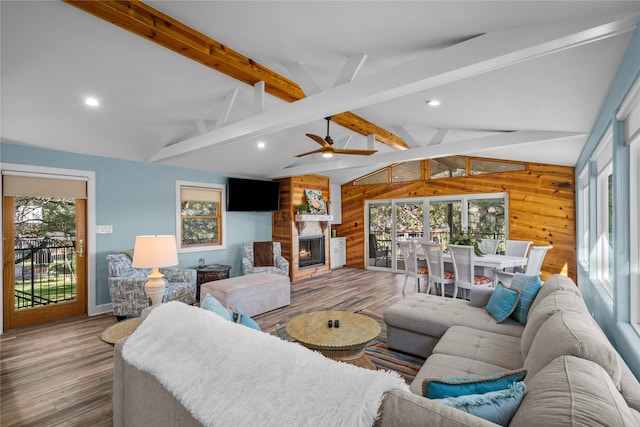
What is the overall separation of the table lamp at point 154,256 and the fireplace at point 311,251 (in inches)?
171

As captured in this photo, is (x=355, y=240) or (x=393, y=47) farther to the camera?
(x=355, y=240)

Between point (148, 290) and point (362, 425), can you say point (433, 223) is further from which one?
point (362, 425)

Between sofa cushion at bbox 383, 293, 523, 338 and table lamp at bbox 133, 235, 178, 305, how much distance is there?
2145 millimetres

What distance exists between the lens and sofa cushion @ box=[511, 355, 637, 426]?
0.83 metres

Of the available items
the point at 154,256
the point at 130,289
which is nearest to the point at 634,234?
the point at 154,256

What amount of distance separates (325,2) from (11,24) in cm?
226

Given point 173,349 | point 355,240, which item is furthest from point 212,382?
point 355,240

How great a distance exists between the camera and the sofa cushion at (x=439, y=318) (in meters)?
2.67

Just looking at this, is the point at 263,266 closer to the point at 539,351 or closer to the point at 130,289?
the point at 130,289

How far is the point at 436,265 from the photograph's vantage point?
4.66m

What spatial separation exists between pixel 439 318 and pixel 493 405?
1951 millimetres

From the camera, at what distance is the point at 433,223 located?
23.6ft

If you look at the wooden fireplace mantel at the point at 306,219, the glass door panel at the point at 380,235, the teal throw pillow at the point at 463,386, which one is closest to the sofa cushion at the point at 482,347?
the teal throw pillow at the point at 463,386

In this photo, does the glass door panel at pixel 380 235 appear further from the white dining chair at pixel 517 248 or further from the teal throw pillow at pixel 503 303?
the teal throw pillow at pixel 503 303
